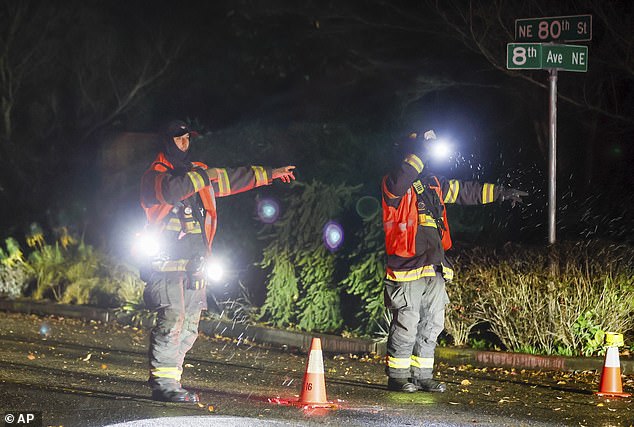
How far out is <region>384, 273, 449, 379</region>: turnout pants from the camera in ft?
32.4

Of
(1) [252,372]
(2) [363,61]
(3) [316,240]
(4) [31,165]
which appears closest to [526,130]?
(2) [363,61]

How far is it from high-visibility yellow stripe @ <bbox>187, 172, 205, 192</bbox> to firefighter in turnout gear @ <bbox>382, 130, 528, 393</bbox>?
1678mm

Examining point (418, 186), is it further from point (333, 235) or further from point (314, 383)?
point (333, 235)

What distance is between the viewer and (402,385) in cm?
994

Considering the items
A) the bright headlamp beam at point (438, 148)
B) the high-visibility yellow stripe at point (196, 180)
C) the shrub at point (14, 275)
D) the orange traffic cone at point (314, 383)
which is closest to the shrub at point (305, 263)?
the bright headlamp beam at point (438, 148)

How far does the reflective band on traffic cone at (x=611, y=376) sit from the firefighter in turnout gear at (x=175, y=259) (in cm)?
308

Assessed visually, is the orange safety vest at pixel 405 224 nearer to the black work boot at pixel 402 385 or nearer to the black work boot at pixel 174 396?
the black work boot at pixel 402 385

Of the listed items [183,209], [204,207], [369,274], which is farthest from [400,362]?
[369,274]

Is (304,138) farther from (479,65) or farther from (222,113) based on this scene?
(222,113)

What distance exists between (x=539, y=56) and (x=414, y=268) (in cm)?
320

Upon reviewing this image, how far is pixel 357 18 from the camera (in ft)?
62.8

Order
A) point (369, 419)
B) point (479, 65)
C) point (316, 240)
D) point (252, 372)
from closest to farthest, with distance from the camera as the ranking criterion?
point (369, 419) → point (252, 372) → point (316, 240) → point (479, 65)

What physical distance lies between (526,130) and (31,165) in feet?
50.4

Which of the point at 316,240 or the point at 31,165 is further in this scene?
the point at 31,165
